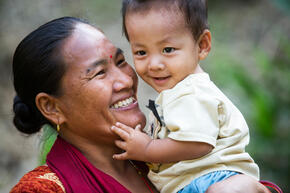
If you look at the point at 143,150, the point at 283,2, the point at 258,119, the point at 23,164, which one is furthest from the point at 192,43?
the point at 23,164

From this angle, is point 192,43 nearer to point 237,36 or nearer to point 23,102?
point 23,102

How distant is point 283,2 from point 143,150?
4.76m

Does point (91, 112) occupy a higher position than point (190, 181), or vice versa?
point (91, 112)

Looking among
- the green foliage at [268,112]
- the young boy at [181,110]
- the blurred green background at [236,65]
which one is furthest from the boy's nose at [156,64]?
the green foliage at [268,112]

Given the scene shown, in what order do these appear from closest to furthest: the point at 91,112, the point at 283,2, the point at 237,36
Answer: the point at 91,112 < the point at 283,2 < the point at 237,36

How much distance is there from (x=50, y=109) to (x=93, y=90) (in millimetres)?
342

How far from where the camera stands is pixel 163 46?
2189 mm

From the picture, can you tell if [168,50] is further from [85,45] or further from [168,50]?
[85,45]

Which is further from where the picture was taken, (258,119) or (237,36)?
(237,36)

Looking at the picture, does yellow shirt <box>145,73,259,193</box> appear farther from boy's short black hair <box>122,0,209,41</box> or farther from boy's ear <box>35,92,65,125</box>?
boy's ear <box>35,92,65,125</box>

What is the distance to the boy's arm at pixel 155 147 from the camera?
2078mm

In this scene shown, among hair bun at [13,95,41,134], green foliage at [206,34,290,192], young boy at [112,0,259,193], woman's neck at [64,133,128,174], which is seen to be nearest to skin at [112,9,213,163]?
young boy at [112,0,259,193]

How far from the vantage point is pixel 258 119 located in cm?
529

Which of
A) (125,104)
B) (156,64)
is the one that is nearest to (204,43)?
(156,64)
